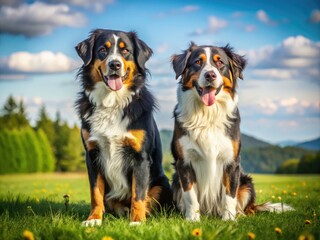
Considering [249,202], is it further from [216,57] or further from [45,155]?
[45,155]

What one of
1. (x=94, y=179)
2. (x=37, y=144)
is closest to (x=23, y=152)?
(x=37, y=144)

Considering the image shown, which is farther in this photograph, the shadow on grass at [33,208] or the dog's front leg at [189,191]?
the shadow on grass at [33,208]

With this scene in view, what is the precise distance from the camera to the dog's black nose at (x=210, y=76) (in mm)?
5367

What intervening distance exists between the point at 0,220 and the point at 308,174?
22.6m

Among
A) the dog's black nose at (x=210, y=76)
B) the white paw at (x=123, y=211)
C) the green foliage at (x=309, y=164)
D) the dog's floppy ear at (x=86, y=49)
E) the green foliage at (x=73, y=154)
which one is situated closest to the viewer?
the dog's black nose at (x=210, y=76)

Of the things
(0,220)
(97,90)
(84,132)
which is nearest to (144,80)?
(97,90)

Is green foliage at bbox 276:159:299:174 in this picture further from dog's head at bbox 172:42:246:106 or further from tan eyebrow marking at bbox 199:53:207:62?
tan eyebrow marking at bbox 199:53:207:62

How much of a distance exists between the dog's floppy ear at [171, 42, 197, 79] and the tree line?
108 ft

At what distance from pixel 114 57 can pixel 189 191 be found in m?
2.03

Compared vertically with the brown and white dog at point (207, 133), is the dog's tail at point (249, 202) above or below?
below

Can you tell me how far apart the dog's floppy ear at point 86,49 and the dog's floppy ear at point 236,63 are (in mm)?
1822

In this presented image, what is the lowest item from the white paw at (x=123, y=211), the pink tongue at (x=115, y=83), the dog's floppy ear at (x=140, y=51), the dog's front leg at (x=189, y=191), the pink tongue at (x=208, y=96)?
the white paw at (x=123, y=211)

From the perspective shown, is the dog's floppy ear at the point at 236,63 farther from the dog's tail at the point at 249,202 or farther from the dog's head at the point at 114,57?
the dog's tail at the point at 249,202

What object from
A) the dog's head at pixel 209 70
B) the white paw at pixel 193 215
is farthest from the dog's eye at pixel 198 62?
the white paw at pixel 193 215
